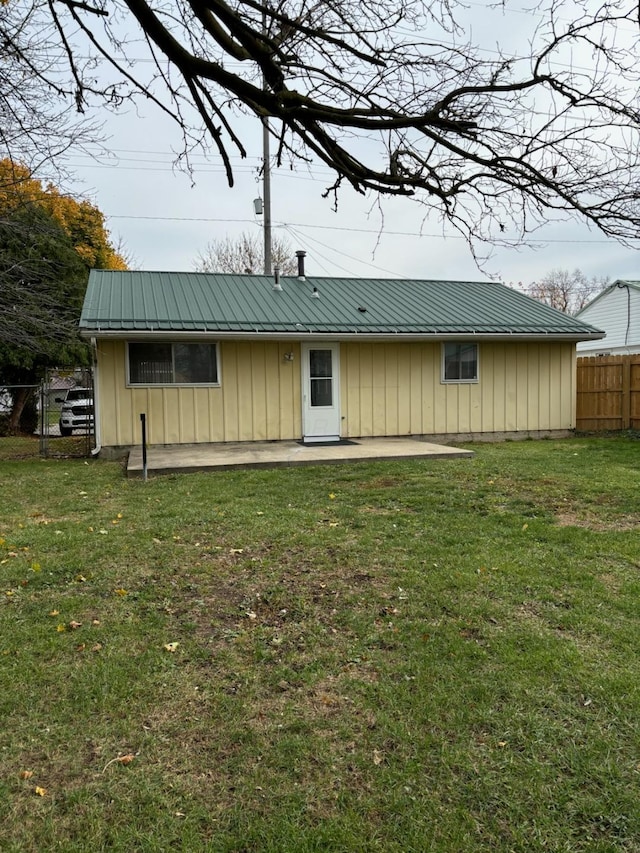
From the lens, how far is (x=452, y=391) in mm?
11727

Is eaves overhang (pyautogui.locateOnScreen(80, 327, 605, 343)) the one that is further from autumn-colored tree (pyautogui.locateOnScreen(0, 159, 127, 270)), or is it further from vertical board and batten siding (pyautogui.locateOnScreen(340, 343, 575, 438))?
autumn-colored tree (pyautogui.locateOnScreen(0, 159, 127, 270))

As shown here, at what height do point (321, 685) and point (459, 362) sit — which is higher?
point (459, 362)

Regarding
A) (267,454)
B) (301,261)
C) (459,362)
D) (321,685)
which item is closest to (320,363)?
(267,454)

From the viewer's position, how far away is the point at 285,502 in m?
5.99

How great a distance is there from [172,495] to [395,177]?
4212 mm

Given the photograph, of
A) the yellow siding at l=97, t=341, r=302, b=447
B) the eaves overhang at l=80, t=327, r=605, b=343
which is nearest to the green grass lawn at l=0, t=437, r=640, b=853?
the eaves overhang at l=80, t=327, r=605, b=343

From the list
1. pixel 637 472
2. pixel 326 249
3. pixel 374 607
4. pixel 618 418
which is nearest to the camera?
pixel 374 607

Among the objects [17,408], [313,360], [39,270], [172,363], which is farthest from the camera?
[17,408]

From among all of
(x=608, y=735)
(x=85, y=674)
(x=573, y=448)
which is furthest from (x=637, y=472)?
(x=85, y=674)

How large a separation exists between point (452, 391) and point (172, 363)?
5647 millimetres

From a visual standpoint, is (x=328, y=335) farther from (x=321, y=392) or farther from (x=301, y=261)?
(x=301, y=261)

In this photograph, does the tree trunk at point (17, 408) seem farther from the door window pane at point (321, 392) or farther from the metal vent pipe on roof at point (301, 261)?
the door window pane at point (321, 392)

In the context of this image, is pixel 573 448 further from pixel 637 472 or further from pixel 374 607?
pixel 374 607

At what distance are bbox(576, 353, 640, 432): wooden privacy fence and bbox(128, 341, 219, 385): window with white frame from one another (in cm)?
849
